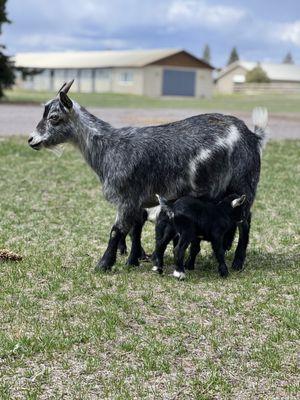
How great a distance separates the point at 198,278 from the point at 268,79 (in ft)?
307

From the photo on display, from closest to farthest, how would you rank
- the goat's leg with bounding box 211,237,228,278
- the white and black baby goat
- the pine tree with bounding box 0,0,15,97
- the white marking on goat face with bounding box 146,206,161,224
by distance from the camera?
the white and black baby goat, the goat's leg with bounding box 211,237,228,278, the white marking on goat face with bounding box 146,206,161,224, the pine tree with bounding box 0,0,15,97

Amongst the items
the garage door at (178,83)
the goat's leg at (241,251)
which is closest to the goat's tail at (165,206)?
the goat's leg at (241,251)

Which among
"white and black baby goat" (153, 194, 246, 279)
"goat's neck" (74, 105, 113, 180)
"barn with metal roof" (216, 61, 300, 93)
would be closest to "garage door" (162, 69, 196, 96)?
"barn with metal roof" (216, 61, 300, 93)

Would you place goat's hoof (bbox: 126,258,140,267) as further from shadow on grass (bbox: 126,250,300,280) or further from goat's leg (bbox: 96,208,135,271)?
goat's leg (bbox: 96,208,135,271)

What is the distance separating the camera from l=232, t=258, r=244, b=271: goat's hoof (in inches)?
282

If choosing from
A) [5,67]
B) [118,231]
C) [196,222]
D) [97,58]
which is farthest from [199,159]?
[97,58]

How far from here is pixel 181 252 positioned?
6.52m

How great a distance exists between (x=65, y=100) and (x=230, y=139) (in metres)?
1.88

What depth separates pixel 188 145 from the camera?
22.5ft

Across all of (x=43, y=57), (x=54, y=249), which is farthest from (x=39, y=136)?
(x=43, y=57)

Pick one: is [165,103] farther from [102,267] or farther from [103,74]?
[102,267]

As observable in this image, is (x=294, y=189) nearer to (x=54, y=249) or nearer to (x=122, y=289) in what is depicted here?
(x=54, y=249)

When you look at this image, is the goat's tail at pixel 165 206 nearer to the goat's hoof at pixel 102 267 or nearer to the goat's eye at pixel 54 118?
the goat's hoof at pixel 102 267

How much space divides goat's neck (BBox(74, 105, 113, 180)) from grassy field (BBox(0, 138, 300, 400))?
1247mm
